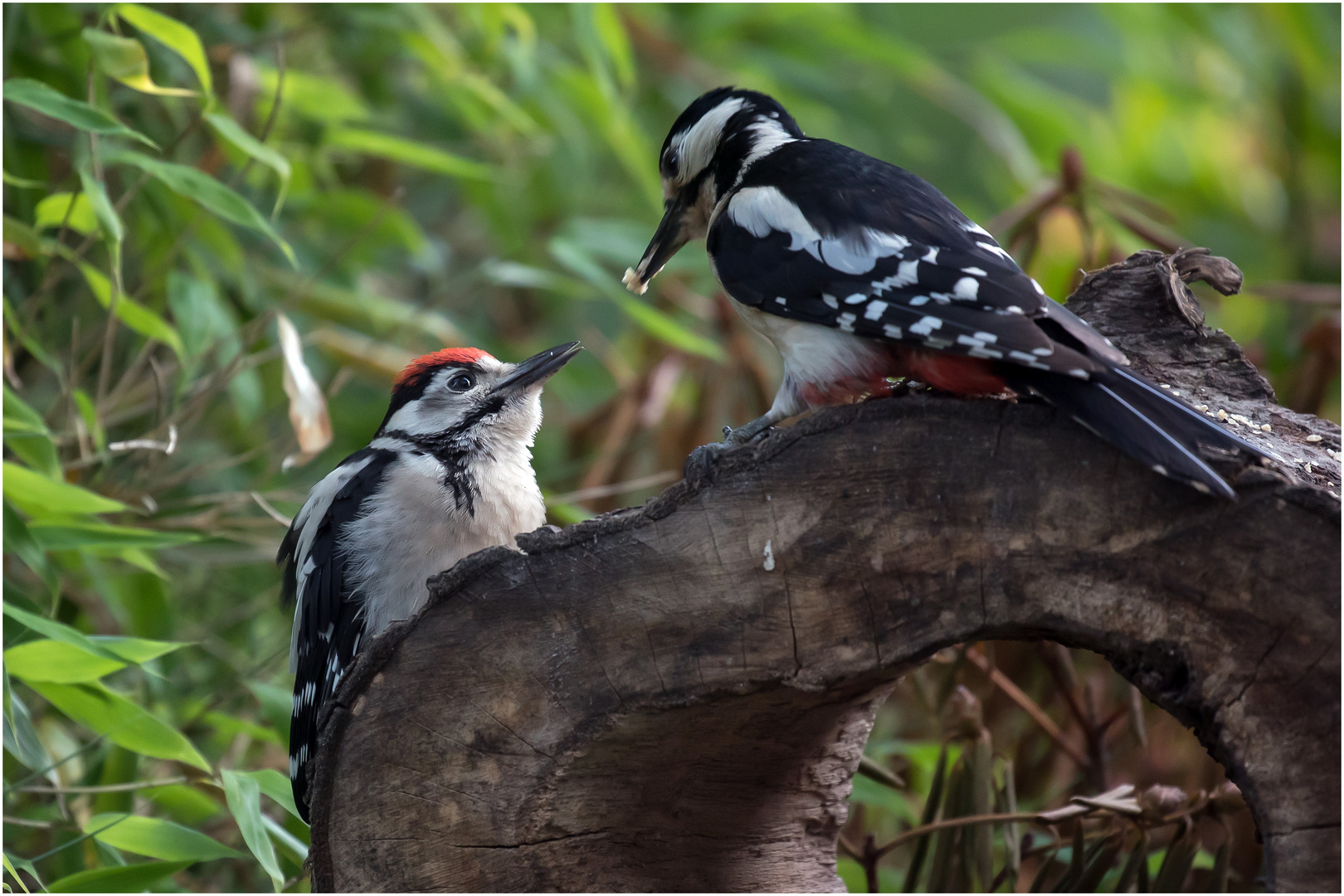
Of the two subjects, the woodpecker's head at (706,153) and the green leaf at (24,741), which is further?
the woodpecker's head at (706,153)

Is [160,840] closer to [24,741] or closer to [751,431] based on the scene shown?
[24,741]

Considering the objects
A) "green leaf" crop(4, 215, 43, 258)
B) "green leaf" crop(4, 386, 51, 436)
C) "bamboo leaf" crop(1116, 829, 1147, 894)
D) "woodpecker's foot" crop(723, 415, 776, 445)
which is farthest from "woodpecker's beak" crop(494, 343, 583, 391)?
"bamboo leaf" crop(1116, 829, 1147, 894)

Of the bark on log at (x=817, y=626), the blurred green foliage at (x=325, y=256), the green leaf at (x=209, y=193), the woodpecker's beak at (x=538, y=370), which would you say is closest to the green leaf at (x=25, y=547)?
the blurred green foliage at (x=325, y=256)

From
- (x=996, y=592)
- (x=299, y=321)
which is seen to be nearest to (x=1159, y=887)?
(x=996, y=592)

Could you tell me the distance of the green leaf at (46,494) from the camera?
1.99 meters

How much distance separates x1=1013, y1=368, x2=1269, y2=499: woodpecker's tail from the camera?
1240 mm

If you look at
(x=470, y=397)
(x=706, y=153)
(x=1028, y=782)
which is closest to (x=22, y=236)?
(x=470, y=397)

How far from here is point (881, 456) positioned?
1.42m

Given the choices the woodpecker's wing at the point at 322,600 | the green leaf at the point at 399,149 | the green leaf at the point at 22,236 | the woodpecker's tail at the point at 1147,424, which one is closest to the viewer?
the woodpecker's tail at the point at 1147,424

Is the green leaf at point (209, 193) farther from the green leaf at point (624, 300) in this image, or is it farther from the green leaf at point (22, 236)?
the green leaf at point (624, 300)

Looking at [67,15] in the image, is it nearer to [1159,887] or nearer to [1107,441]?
[1107,441]

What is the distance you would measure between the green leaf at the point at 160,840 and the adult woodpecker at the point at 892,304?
106cm

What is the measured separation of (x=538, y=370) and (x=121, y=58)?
3.30 feet

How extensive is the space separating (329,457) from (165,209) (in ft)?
3.45
